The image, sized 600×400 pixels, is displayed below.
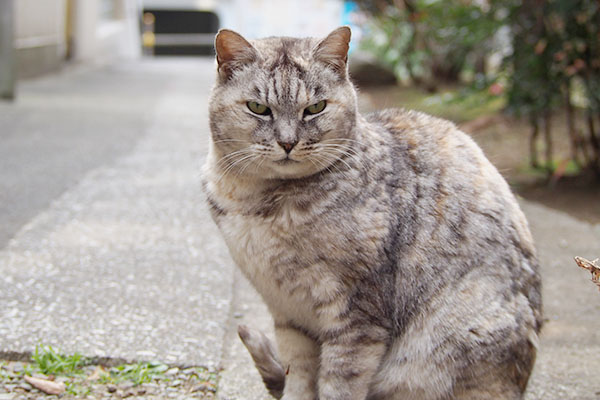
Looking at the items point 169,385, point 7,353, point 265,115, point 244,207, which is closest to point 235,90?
point 265,115

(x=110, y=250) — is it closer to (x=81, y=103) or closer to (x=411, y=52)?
(x=81, y=103)

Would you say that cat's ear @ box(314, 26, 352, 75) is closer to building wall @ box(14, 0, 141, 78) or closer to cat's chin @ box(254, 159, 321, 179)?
cat's chin @ box(254, 159, 321, 179)

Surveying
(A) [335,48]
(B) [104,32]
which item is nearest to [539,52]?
(A) [335,48]

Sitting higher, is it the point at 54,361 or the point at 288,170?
the point at 288,170

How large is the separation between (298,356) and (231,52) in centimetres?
107

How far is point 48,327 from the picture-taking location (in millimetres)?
2568

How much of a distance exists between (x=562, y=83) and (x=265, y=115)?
3.26 m

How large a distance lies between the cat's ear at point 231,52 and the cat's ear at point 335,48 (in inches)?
8.5

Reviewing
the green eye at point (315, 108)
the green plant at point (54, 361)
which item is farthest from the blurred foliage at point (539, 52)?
the green plant at point (54, 361)

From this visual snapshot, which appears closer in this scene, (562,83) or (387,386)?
(387,386)

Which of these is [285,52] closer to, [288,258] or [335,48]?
[335,48]

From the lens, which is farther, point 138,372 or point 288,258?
point 138,372

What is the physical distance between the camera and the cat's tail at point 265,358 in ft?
7.27

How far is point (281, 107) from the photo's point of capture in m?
2.15
